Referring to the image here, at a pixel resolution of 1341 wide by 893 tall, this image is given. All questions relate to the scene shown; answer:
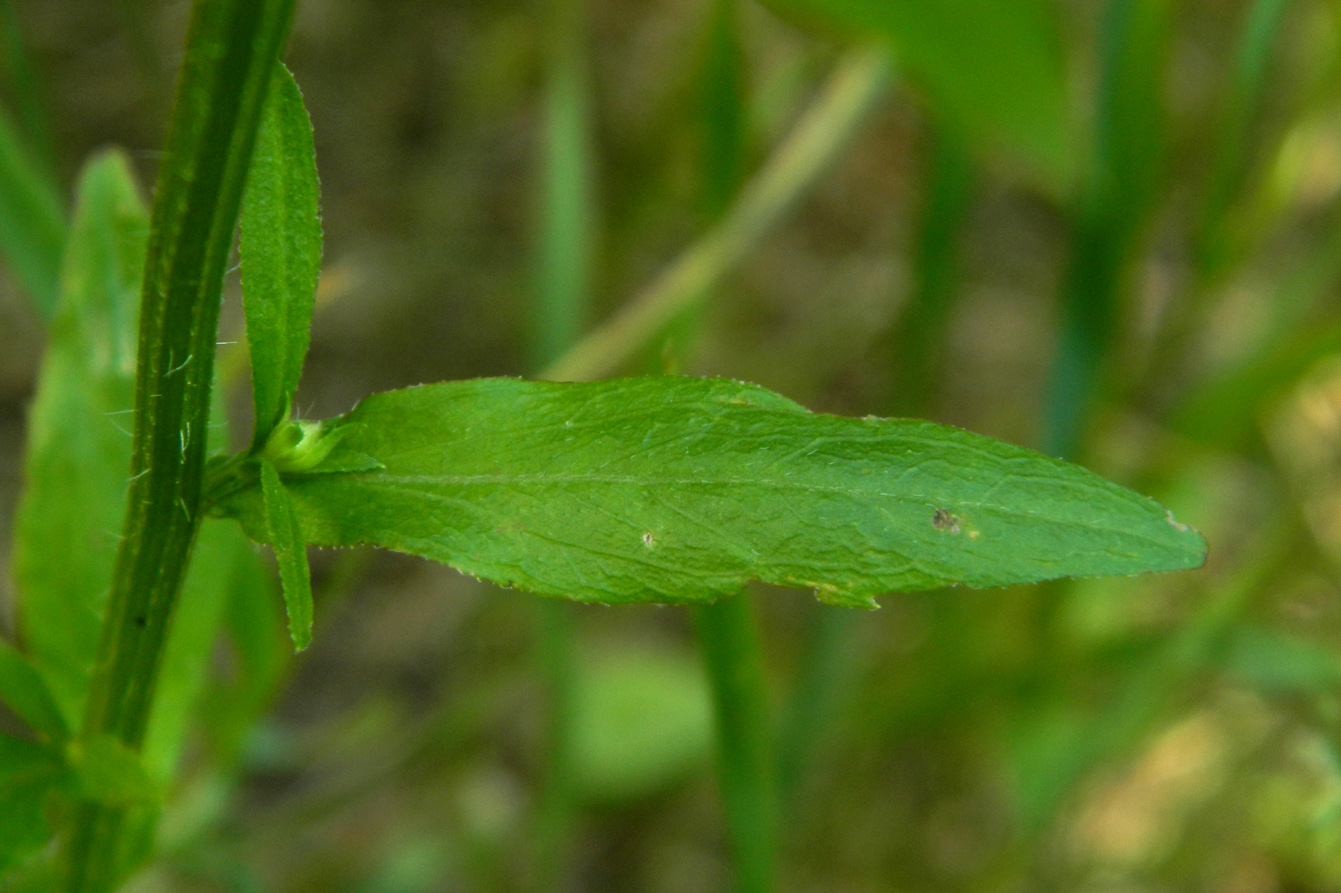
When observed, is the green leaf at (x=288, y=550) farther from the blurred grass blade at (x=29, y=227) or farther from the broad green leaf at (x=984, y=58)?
the broad green leaf at (x=984, y=58)

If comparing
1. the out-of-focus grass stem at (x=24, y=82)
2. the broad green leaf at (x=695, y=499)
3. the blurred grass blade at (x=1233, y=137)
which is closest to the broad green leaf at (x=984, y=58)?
the blurred grass blade at (x=1233, y=137)

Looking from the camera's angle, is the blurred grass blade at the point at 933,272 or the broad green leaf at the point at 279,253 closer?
the broad green leaf at the point at 279,253

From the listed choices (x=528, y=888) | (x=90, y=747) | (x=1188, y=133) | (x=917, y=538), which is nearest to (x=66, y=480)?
(x=90, y=747)

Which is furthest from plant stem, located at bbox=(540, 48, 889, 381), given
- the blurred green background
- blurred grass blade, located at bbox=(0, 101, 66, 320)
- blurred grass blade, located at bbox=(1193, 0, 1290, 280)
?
blurred grass blade, located at bbox=(0, 101, 66, 320)

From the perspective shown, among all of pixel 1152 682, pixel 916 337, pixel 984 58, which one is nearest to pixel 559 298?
pixel 916 337

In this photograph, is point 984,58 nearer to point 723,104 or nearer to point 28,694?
point 723,104

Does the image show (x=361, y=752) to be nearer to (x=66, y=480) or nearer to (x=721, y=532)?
(x=66, y=480)
